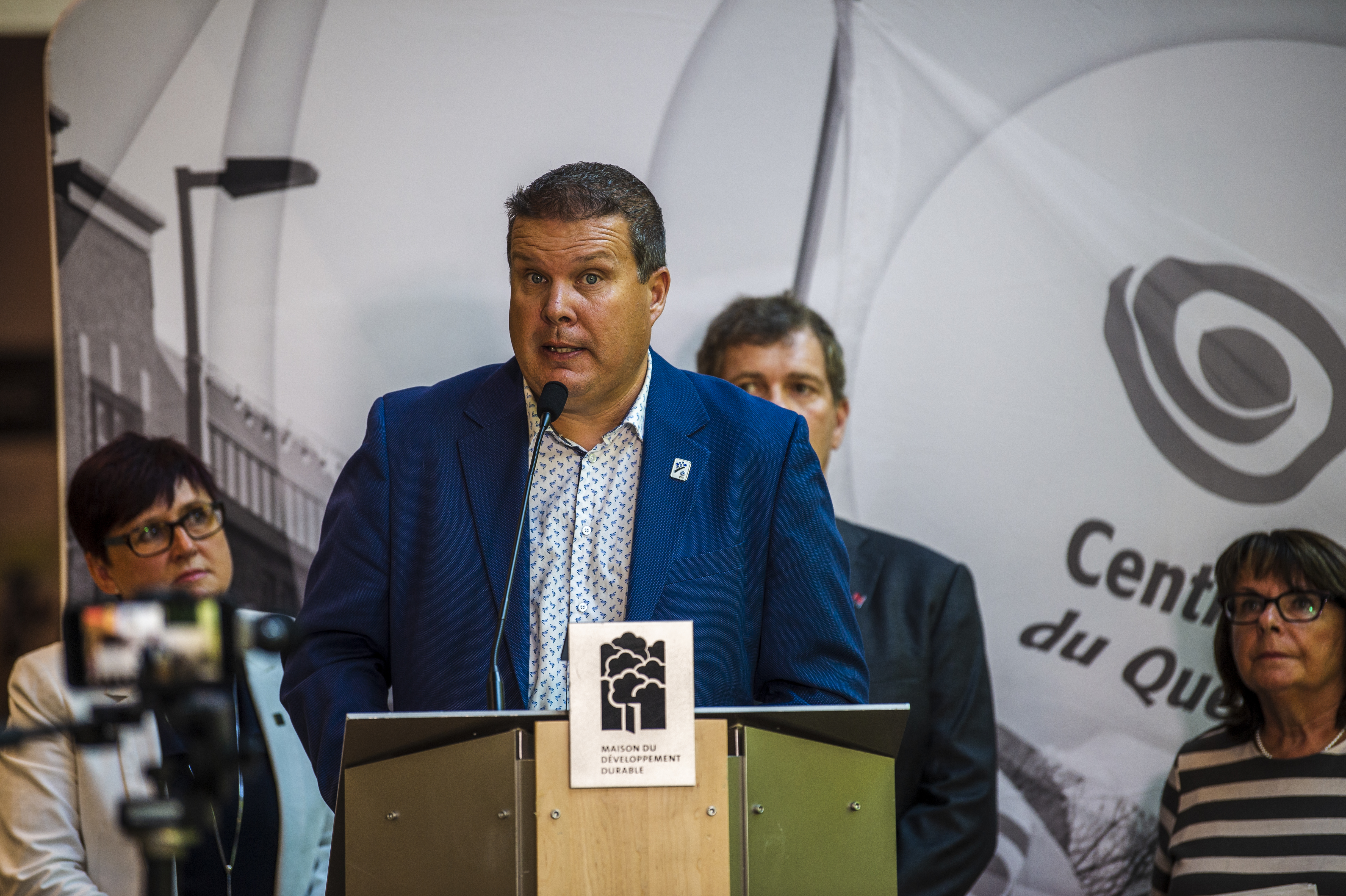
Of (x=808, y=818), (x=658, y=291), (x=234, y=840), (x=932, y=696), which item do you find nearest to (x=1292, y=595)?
(x=932, y=696)

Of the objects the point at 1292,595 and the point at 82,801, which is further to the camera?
the point at 1292,595

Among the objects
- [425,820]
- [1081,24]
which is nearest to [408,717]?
[425,820]

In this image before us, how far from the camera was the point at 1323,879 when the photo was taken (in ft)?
9.36

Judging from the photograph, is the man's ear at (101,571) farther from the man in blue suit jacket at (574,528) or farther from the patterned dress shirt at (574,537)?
the patterned dress shirt at (574,537)

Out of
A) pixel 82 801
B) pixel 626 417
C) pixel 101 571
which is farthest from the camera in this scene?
pixel 101 571

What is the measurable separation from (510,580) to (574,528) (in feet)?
1.16

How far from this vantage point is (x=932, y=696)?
3.22 m

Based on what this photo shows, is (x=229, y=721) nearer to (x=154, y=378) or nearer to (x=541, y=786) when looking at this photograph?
(x=541, y=786)

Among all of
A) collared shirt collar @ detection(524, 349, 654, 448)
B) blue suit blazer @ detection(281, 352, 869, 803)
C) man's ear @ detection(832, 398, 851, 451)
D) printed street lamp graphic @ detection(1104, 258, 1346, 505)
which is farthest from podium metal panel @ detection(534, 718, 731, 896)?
printed street lamp graphic @ detection(1104, 258, 1346, 505)

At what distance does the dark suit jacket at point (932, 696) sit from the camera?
10.2 feet

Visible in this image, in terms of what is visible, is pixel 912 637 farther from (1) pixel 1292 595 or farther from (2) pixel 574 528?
(2) pixel 574 528

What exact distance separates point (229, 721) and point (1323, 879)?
2.59 m

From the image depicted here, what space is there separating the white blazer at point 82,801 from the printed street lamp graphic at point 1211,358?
7.84ft

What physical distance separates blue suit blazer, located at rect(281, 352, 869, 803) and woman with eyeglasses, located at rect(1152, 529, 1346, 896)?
140 centimetres
